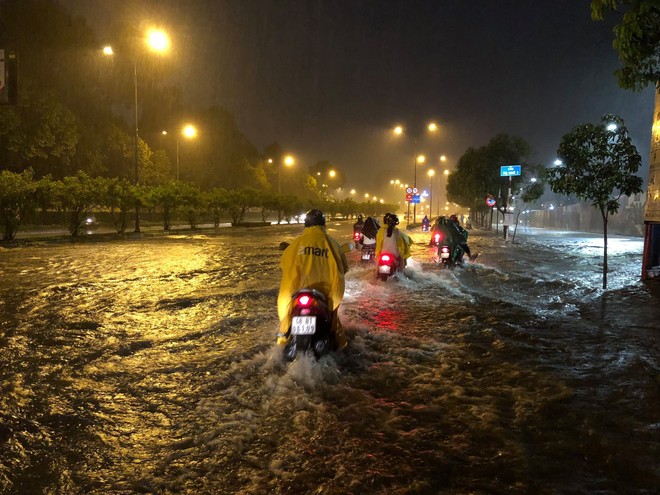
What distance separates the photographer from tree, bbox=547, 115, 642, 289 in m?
11.0

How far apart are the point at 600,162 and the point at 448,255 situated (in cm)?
498

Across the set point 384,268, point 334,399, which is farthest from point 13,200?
point 334,399

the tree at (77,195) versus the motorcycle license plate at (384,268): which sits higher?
the tree at (77,195)

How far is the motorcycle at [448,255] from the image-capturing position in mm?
15172

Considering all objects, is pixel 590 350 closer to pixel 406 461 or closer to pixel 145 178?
pixel 406 461

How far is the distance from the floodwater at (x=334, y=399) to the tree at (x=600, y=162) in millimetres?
2536

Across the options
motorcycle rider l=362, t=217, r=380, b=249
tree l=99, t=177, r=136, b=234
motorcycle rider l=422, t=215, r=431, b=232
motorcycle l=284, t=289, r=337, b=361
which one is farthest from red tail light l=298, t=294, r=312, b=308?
motorcycle rider l=422, t=215, r=431, b=232

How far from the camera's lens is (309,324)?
17.3ft

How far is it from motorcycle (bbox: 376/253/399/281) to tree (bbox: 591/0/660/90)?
6089 millimetres

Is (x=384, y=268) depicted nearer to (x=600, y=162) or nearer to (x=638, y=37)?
(x=600, y=162)

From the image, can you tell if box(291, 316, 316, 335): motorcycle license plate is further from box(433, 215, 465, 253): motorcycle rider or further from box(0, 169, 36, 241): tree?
box(0, 169, 36, 241): tree

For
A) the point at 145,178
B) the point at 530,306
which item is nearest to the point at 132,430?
the point at 530,306

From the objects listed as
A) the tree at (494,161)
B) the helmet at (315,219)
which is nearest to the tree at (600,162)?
the helmet at (315,219)

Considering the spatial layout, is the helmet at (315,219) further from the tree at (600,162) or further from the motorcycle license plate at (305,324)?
the tree at (600,162)
